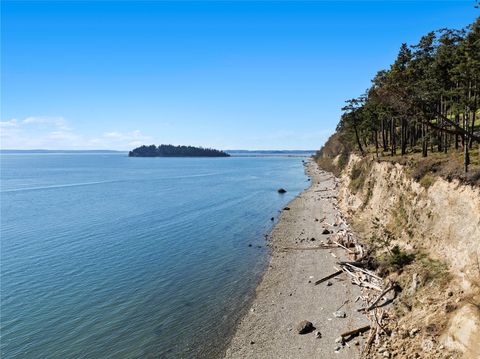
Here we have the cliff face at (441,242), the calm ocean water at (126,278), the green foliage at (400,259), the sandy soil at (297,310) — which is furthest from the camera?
the green foliage at (400,259)

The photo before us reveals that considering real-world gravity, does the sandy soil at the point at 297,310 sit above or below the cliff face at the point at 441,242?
below

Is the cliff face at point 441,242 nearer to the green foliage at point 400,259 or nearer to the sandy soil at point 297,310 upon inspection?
the green foliage at point 400,259

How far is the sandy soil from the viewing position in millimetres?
19969

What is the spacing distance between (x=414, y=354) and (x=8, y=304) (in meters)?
30.6

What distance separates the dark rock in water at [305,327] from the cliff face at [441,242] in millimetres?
5654

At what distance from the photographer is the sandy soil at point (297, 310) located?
1997cm

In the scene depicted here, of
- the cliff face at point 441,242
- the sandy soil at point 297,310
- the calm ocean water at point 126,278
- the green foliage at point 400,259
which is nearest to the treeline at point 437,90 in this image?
the cliff face at point 441,242

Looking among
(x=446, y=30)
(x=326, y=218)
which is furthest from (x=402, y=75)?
(x=326, y=218)

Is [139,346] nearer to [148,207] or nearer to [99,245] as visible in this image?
[99,245]

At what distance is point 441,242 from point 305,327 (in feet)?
40.4

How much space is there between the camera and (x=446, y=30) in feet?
114

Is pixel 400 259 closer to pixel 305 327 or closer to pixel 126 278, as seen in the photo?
pixel 305 327

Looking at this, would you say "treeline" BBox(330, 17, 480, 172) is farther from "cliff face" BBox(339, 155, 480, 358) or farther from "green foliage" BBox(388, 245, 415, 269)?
"green foliage" BBox(388, 245, 415, 269)

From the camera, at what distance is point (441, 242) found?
79.0 feet
